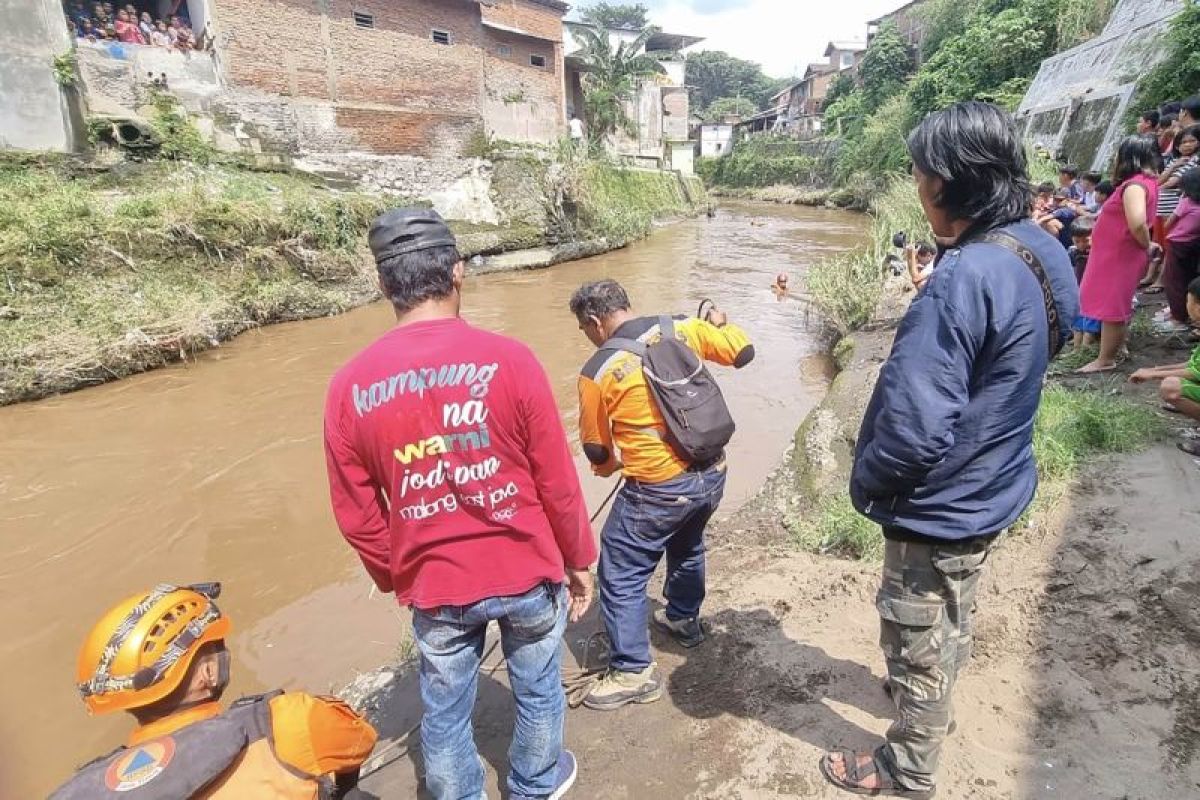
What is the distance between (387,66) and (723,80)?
237ft

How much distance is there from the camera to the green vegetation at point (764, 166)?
40219 millimetres

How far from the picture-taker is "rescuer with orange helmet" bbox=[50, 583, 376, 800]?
4.35 ft

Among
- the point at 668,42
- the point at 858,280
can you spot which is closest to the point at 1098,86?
the point at 858,280

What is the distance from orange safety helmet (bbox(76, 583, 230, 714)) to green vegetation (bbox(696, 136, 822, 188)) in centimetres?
4200

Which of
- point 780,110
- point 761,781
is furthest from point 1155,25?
point 780,110

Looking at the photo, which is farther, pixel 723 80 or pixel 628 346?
pixel 723 80

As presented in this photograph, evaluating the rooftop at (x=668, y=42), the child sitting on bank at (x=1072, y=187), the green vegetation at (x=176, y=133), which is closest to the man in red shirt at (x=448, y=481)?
the child sitting on bank at (x=1072, y=187)

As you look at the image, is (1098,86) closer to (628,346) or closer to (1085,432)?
(1085,432)

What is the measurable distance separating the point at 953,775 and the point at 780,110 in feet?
200

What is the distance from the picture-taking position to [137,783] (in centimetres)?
130

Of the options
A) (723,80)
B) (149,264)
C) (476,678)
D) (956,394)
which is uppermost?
(723,80)

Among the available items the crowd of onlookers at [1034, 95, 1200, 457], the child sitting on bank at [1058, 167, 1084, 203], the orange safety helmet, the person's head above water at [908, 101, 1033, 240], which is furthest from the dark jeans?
the orange safety helmet

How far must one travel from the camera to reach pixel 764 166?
142ft

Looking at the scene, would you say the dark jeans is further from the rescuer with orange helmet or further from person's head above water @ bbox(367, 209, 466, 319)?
the rescuer with orange helmet
